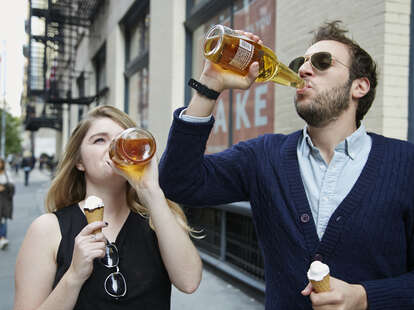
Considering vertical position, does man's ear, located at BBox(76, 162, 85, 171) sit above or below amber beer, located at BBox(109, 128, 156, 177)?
below

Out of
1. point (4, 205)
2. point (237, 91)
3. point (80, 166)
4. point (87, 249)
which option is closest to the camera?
point (87, 249)

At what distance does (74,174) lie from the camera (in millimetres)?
2102

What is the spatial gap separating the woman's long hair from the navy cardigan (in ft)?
1.28

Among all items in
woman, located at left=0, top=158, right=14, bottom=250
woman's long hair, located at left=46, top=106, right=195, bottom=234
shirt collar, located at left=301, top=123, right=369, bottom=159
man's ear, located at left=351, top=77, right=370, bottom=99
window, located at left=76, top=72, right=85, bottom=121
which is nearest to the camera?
shirt collar, located at left=301, top=123, right=369, bottom=159

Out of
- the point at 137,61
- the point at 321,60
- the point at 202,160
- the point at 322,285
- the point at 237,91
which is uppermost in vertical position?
the point at 137,61

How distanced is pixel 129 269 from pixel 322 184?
0.93 metres

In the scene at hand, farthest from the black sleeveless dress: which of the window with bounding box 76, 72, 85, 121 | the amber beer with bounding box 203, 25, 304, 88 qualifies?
the window with bounding box 76, 72, 85, 121

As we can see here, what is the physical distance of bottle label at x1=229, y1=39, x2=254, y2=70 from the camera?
61.9 inches

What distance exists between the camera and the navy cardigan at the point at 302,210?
146 cm

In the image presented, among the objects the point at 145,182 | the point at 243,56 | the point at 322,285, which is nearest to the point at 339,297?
the point at 322,285

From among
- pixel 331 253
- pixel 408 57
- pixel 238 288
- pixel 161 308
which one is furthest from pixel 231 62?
pixel 238 288

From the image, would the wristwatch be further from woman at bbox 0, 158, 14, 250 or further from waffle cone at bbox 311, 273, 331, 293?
woman at bbox 0, 158, 14, 250

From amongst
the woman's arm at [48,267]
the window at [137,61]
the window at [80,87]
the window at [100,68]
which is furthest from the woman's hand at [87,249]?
the window at [80,87]

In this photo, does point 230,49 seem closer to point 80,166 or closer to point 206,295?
point 80,166
